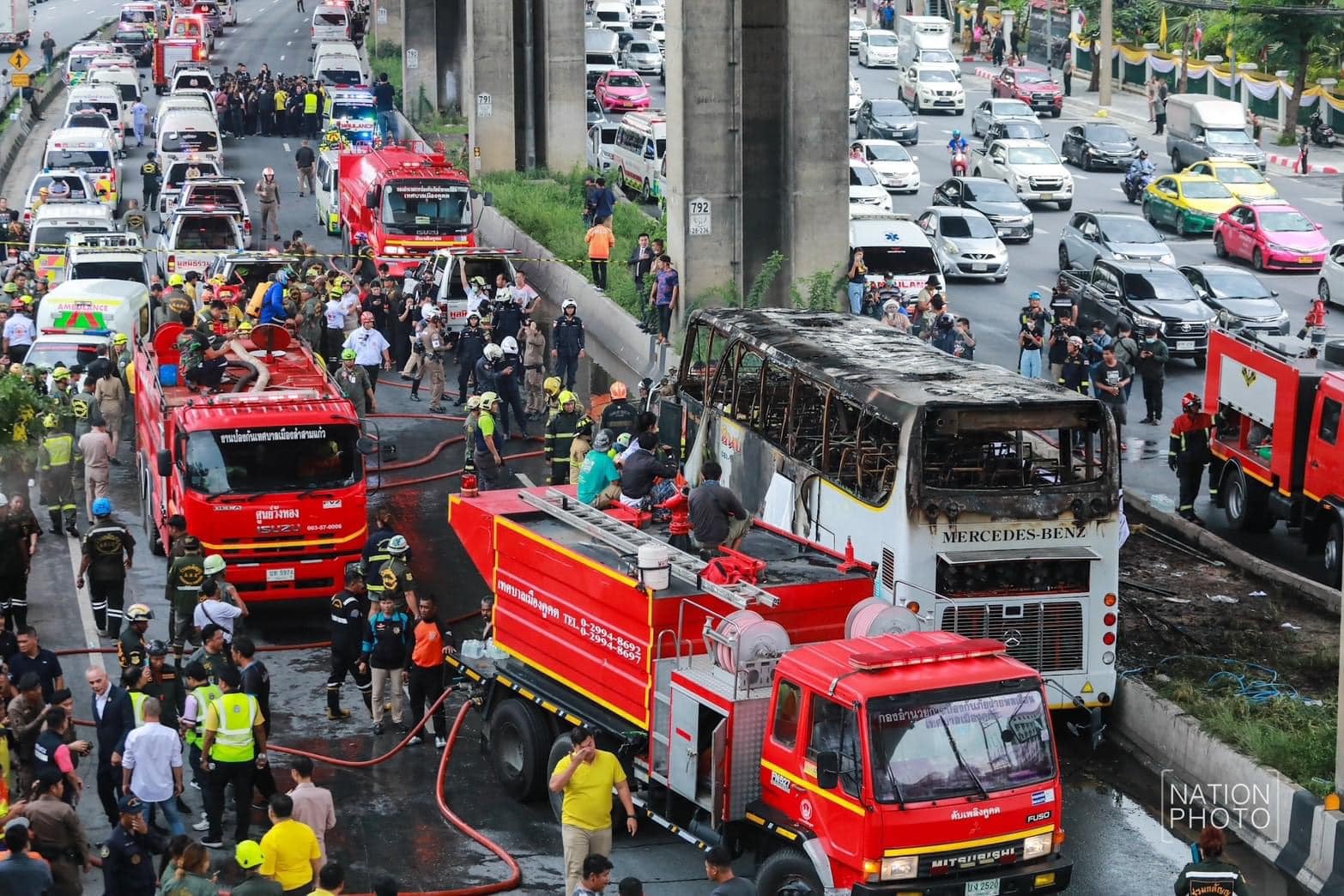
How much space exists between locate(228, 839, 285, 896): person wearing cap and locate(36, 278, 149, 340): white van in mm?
19961

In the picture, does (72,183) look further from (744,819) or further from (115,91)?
(744,819)

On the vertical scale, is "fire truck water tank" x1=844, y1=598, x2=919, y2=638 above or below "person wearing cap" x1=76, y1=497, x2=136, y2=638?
above

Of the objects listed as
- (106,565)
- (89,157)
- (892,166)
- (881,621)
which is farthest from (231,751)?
(892,166)

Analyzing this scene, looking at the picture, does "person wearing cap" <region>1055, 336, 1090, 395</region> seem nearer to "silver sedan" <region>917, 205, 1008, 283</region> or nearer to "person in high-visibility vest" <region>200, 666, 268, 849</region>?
"silver sedan" <region>917, 205, 1008, 283</region>

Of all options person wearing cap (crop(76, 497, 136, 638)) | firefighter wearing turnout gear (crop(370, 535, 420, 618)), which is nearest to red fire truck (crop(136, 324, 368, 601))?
person wearing cap (crop(76, 497, 136, 638))

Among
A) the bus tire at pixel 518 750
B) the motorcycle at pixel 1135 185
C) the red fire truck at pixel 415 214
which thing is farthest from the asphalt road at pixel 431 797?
the motorcycle at pixel 1135 185

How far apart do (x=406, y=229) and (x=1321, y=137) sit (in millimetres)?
35180

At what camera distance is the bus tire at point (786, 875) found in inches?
526

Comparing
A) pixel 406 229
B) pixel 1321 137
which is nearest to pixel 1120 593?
pixel 406 229

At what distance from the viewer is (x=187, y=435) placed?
21406 mm

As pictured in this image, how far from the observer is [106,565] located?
809 inches

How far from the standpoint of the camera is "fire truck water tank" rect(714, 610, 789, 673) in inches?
557

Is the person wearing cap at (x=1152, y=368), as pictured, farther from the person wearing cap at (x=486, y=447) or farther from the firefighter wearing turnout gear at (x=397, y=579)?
the firefighter wearing turnout gear at (x=397, y=579)

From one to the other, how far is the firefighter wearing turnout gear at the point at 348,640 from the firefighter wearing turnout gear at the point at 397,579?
0.18 meters
